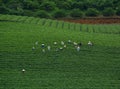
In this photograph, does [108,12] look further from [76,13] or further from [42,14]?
[42,14]

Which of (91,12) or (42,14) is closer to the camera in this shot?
(42,14)

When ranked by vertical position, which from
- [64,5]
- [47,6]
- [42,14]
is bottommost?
[42,14]

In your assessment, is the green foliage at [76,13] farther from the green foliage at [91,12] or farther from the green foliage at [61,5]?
the green foliage at [61,5]

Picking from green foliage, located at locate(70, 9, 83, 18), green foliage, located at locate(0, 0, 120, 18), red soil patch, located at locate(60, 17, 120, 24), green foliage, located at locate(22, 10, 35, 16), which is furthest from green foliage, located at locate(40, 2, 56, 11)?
red soil patch, located at locate(60, 17, 120, 24)

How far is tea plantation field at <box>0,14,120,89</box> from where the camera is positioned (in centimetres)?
2050

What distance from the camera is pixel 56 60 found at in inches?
952

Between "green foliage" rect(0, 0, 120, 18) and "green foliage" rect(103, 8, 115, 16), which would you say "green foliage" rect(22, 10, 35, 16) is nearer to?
"green foliage" rect(0, 0, 120, 18)

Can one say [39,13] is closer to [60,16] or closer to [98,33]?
[60,16]

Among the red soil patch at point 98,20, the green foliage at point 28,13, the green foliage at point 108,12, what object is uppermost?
the green foliage at point 28,13

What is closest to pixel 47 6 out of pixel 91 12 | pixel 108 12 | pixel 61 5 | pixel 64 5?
pixel 61 5

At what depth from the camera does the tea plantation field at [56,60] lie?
20.5 m

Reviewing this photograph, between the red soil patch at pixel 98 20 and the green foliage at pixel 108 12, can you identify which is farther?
the green foliage at pixel 108 12

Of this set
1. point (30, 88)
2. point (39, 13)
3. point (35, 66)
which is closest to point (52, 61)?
point (35, 66)

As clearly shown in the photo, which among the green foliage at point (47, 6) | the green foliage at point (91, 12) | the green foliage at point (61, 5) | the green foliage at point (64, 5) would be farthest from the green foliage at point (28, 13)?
the green foliage at point (91, 12)
